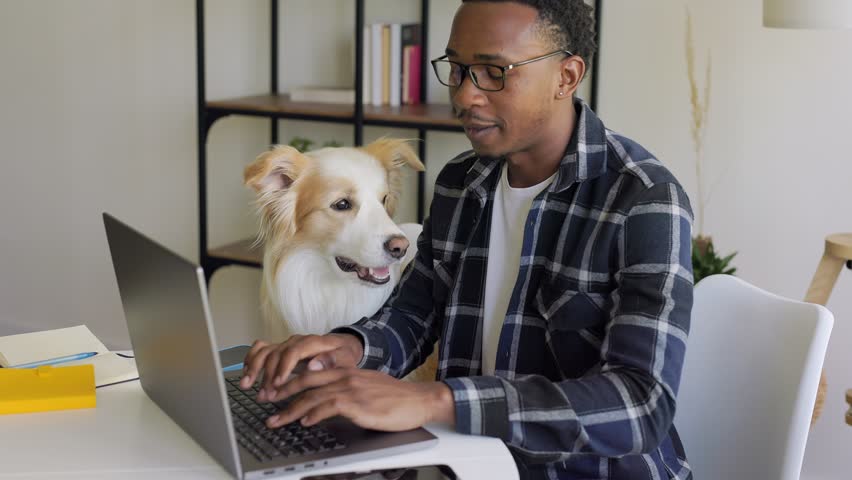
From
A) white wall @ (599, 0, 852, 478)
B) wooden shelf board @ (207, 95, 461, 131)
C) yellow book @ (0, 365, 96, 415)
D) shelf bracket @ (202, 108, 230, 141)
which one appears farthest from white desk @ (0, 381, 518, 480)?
shelf bracket @ (202, 108, 230, 141)

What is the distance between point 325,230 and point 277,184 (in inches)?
5.4

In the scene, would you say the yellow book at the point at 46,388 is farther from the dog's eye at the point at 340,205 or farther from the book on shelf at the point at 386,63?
the book on shelf at the point at 386,63

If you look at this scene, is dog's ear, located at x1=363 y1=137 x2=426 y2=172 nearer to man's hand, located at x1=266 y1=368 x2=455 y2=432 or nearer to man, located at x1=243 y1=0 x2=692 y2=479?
man, located at x1=243 y1=0 x2=692 y2=479

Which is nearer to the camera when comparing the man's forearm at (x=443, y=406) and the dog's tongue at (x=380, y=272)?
the man's forearm at (x=443, y=406)

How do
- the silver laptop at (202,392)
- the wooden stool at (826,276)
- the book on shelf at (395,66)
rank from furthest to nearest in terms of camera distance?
the book on shelf at (395,66), the wooden stool at (826,276), the silver laptop at (202,392)

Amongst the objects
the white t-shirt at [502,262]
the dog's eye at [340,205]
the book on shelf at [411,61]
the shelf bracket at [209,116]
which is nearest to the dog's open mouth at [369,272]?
the dog's eye at [340,205]

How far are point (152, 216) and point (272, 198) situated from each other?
1796 millimetres

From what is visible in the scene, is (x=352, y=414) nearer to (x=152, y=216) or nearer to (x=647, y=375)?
(x=647, y=375)

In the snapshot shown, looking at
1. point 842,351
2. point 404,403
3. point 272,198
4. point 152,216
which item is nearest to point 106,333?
point 152,216

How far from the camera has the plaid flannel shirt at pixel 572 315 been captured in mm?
1205

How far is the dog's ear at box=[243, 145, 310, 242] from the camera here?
1.98 metres

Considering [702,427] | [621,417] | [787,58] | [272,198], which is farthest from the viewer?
[787,58]

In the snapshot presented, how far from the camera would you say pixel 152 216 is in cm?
370

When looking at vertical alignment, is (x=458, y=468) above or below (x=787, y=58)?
below
